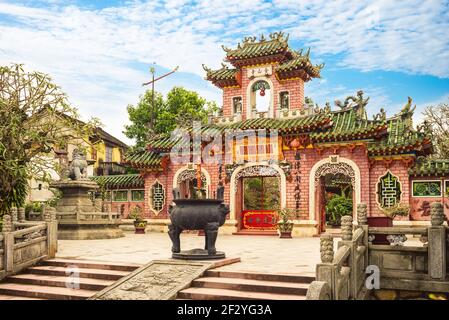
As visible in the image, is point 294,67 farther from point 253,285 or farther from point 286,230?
point 253,285

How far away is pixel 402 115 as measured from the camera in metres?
16.8

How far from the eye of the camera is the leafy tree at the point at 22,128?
11125mm

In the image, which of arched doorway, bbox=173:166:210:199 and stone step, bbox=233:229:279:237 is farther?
arched doorway, bbox=173:166:210:199

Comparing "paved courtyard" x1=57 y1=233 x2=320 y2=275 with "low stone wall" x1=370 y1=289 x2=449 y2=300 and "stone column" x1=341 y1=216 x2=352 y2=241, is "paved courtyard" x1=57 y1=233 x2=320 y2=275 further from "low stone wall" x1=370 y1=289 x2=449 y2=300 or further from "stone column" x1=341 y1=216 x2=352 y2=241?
"low stone wall" x1=370 y1=289 x2=449 y2=300

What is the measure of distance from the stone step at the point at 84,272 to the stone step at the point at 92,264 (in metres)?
0.10

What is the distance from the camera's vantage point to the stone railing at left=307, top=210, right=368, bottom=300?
592cm

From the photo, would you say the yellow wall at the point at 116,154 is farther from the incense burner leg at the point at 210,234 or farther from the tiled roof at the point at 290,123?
the incense burner leg at the point at 210,234

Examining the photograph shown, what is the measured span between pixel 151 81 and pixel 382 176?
16895 mm

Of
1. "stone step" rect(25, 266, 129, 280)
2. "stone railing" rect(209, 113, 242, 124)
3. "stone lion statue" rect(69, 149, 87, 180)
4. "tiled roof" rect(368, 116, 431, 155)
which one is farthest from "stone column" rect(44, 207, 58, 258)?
"tiled roof" rect(368, 116, 431, 155)

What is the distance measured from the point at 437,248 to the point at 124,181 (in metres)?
15.9

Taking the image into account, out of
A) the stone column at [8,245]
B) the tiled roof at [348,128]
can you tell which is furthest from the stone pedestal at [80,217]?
the tiled roof at [348,128]

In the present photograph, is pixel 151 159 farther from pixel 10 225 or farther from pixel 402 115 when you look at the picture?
pixel 10 225

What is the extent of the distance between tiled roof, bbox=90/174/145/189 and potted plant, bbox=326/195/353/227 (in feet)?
28.9
